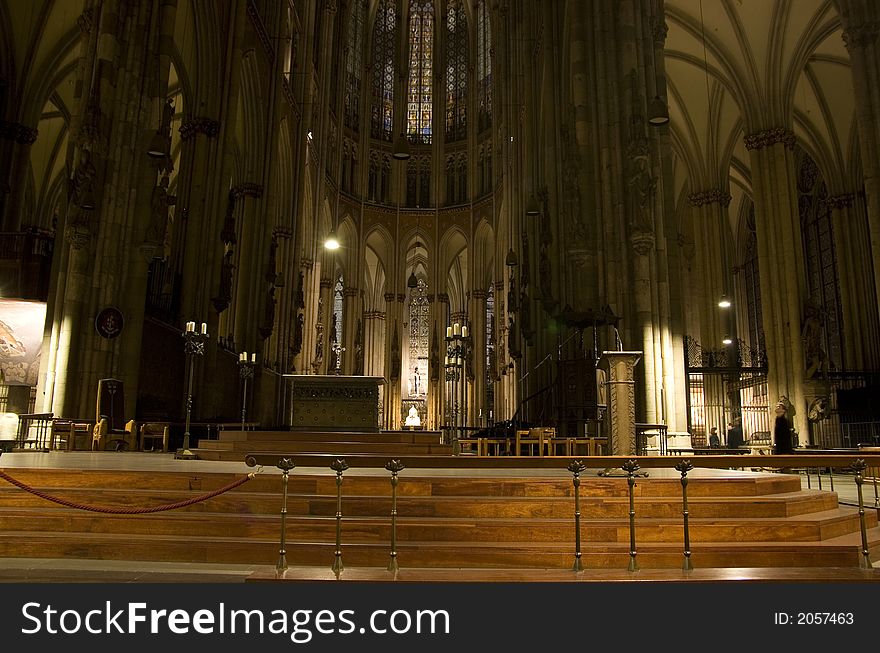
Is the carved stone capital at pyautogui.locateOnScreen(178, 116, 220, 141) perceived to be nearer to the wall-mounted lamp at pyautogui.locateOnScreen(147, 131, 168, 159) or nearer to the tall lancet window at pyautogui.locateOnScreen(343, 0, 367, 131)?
the wall-mounted lamp at pyautogui.locateOnScreen(147, 131, 168, 159)

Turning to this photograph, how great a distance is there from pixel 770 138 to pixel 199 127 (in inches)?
715

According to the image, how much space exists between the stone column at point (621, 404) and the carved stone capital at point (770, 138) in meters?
18.1

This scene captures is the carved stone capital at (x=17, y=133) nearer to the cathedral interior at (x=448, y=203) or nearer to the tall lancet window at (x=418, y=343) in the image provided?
the cathedral interior at (x=448, y=203)

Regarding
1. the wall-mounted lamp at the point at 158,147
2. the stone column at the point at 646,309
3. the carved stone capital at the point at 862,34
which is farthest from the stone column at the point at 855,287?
the wall-mounted lamp at the point at 158,147

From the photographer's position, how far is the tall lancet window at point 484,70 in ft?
122

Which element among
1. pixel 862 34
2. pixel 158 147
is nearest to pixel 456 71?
pixel 862 34

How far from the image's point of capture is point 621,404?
291 inches

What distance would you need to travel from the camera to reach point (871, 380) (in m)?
20.9

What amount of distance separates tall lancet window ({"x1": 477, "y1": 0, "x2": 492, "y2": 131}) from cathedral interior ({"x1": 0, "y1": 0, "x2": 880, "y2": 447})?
153mm

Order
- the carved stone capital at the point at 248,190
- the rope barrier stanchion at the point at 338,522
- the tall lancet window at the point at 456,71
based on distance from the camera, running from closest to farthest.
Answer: the rope barrier stanchion at the point at 338,522, the carved stone capital at the point at 248,190, the tall lancet window at the point at 456,71

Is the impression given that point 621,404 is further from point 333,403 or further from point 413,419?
point 413,419

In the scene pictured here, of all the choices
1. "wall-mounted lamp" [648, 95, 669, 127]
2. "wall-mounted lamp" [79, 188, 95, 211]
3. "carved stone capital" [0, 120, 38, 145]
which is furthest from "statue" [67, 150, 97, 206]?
"carved stone capital" [0, 120, 38, 145]

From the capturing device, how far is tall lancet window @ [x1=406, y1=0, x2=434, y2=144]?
39.5m

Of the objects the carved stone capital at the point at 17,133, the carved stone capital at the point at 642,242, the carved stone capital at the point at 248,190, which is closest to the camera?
the carved stone capital at the point at 642,242
